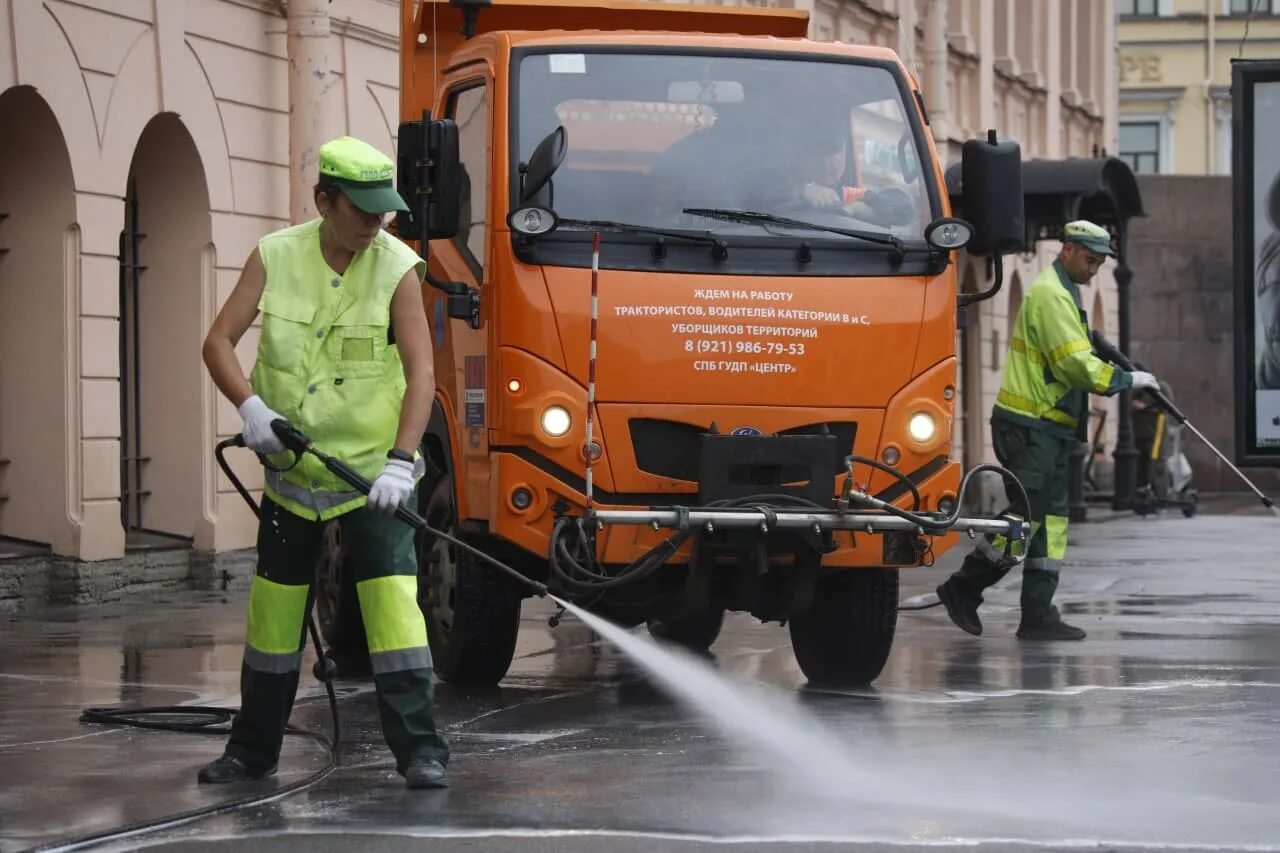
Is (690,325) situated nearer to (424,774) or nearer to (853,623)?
(853,623)

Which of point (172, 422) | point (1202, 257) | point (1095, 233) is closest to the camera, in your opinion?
point (1095, 233)

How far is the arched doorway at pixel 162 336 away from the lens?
56.5ft

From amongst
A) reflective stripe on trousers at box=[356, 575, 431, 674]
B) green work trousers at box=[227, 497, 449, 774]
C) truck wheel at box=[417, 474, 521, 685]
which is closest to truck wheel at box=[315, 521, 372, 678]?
truck wheel at box=[417, 474, 521, 685]

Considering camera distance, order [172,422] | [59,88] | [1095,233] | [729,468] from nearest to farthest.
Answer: [729,468] < [1095,233] < [59,88] < [172,422]

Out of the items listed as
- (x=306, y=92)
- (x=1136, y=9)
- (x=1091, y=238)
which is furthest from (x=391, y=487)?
(x=1136, y=9)

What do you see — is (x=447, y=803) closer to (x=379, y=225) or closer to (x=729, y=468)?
(x=379, y=225)

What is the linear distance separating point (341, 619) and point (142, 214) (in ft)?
21.9

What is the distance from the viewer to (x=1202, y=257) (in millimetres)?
41406

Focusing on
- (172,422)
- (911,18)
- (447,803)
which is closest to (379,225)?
(447,803)

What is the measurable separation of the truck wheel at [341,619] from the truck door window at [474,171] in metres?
1.51

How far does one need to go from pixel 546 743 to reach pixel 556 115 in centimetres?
250

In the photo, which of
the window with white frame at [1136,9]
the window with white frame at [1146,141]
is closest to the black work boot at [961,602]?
the window with white frame at [1136,9]

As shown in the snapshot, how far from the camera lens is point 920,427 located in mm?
10047

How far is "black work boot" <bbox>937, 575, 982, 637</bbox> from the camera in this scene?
41.6 ft
